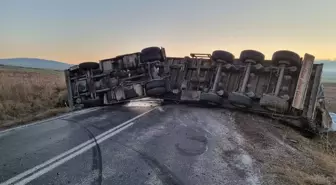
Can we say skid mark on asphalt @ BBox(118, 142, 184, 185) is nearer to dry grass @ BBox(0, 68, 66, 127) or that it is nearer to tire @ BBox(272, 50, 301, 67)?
dry grass @ BBox(0, 68, 66, 127)

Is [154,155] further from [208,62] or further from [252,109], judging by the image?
[208,62]

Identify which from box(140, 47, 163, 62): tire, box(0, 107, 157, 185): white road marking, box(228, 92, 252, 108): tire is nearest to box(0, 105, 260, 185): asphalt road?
box(0, 107, 157, 185): white road marking

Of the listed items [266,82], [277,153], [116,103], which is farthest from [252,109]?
[116,103]

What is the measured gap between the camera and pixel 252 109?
31.8ft

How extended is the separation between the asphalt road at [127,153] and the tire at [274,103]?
72.1 inches

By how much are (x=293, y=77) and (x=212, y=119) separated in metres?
3.21

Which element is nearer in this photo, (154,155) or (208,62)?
(154,155)

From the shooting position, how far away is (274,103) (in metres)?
8.88

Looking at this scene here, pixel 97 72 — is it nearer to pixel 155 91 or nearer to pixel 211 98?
pixel 155 91

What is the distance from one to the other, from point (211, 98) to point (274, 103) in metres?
2.14

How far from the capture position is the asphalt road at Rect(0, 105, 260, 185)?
4.01 metres

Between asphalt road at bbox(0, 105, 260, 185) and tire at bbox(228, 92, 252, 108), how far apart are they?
1786 millimetres

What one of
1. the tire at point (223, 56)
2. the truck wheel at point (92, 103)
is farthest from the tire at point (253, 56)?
the truck wheel at point (92, 103)

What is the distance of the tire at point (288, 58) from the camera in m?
9.30
